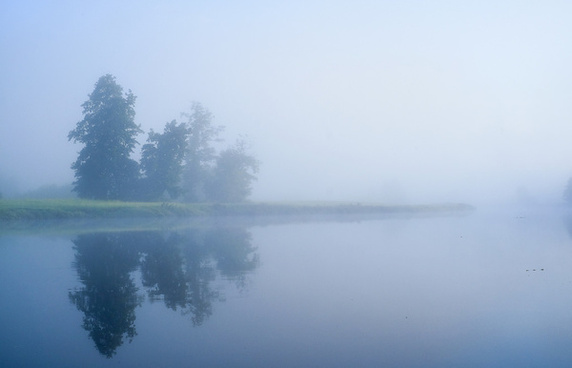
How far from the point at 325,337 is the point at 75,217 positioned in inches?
1405

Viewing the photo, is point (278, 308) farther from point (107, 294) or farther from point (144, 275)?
point (144, 275)

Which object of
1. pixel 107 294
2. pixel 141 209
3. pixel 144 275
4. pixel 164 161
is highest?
pixel 164 161

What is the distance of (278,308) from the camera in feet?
36.6

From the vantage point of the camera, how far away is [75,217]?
39156 mm

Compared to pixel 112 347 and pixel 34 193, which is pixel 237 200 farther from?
pixel 112 347

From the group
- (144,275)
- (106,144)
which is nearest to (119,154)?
(106,144)

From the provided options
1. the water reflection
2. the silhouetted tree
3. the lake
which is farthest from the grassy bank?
the silhouetted tree

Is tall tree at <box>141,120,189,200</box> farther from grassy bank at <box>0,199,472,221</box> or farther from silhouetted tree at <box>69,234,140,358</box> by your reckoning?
silhouetted tree at <box>69,234,140,358</box>

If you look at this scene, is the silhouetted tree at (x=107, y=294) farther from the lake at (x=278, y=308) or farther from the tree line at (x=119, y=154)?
the tree line at (x=119, y=154)

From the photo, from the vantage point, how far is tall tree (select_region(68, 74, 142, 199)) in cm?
5128

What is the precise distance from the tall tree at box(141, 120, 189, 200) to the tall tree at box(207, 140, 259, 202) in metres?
10.5

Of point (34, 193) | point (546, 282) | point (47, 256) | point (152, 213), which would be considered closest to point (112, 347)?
point (47, 256)

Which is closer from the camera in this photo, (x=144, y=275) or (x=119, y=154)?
(x=144, y=275)

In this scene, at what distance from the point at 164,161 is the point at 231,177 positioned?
12788 mm
